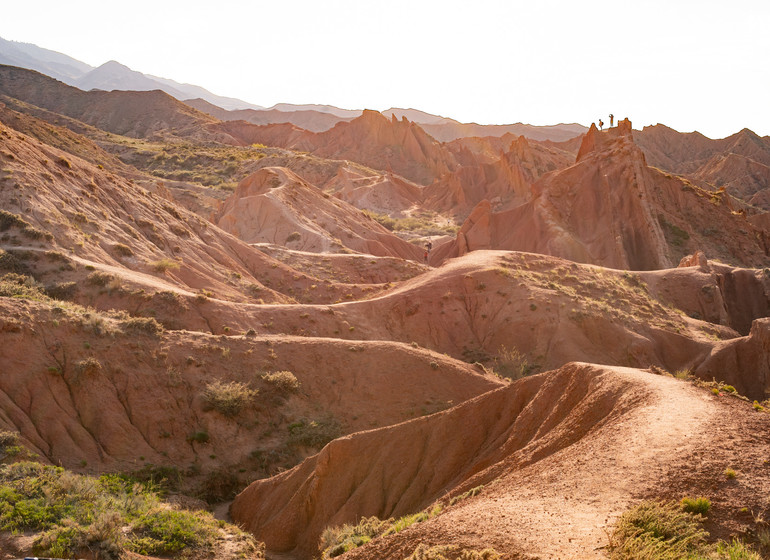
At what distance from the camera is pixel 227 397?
24.1 m

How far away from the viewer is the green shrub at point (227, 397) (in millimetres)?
23969

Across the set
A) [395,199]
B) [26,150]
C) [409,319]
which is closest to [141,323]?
[409,319]

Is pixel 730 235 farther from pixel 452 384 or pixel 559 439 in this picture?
pixel 559 439

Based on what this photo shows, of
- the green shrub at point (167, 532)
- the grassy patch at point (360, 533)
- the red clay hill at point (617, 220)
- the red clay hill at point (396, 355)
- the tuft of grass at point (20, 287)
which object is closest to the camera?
the red clay hill at point (396, 355)

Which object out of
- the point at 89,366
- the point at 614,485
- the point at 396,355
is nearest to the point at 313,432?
the point at 396,355

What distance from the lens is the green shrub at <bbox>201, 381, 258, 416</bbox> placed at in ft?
78.6

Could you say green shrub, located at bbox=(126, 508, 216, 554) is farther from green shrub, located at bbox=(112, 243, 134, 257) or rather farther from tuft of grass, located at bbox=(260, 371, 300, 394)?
green shrub, located at bbox=(112, 243, 134, 257)

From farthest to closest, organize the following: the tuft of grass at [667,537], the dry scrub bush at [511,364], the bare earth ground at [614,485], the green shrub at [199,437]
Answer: the dry scrub bush at [511,364] < the green shrub at [199,437] < the bare earth ground at [614,485] < the tuft of grass at [667,537]

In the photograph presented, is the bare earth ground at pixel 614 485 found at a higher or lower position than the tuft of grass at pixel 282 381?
higher

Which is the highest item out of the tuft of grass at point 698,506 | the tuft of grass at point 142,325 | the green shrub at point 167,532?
the tuft of grass at point 698,506

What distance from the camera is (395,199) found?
9000 cm

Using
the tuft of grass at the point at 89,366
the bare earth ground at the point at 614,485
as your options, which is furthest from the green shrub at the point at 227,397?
the bare earth ground at the point at 614,485

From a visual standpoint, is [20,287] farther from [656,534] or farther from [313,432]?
[656,534]

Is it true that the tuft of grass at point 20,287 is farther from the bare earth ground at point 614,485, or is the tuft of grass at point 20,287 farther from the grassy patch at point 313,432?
the bare earth ground at point 614,485
